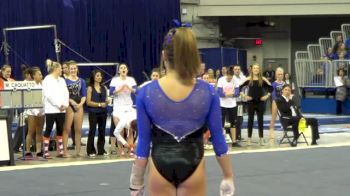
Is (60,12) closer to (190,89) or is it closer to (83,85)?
(83,85)

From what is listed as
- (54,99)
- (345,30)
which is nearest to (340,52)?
(345,30)

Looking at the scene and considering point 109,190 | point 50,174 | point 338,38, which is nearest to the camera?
point 109,190

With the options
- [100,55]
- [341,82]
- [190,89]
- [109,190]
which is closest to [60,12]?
[100,55]

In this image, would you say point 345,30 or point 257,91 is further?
point 345,30

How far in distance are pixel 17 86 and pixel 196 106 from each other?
25.5 ft

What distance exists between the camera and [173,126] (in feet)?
13.5

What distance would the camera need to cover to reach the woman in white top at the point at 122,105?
12070 millimetres

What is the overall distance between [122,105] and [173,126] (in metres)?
8.19

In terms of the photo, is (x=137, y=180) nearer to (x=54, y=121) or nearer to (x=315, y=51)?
(x=54, y=121)

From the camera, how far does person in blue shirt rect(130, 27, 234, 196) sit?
13.4ft

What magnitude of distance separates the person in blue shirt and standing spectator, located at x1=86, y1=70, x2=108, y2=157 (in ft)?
27.2

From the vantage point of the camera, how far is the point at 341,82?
23.2 m

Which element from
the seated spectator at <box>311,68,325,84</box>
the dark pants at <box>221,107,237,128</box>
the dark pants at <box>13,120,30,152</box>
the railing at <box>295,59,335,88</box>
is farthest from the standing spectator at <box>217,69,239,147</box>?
the seated spectator at <box>311,68,325,84</box>

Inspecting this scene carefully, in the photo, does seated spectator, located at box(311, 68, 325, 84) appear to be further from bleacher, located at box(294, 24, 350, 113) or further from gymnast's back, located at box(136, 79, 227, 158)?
gymnast's back, located at box(136, 79, 227, 158)
